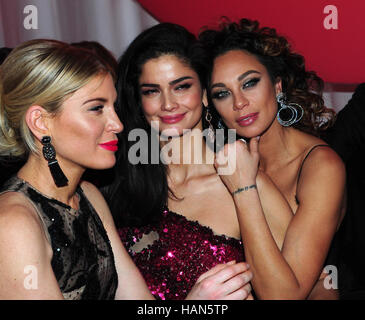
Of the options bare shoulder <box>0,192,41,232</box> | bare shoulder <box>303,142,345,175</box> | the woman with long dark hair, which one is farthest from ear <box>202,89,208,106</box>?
bare shoulder <box>0,192,41,232</box>

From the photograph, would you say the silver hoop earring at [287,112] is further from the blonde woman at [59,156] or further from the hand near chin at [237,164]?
the blonde woman at [59,156]

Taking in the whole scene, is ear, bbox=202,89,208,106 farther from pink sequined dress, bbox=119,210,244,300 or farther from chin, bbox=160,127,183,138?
pink sequined dress, bbox=119,210,244,300

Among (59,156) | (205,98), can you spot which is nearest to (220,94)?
(205,98)

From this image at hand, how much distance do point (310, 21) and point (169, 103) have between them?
0.65m

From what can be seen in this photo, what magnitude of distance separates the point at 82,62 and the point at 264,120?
887 mm

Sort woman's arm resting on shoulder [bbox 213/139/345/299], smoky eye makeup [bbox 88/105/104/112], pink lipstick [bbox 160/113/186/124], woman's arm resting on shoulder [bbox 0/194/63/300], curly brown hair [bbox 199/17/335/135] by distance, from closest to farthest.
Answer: woman's arm resting on shoulder [bbox 0/194/63/300], smoky eye makeup [bbox 88/105/104/112], woman's arm resting on shoulder [bbox 213/139/345/299], pink lipstick [bbox 160/113/186/124], curly brown hair [bbox 199/17/335/135]

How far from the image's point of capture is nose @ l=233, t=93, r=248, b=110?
6.93ft

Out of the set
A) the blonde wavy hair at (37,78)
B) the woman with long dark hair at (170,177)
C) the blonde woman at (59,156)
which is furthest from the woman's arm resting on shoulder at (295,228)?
the blonde wavy hair at (37,78)

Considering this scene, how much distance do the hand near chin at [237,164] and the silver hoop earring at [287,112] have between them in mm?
255

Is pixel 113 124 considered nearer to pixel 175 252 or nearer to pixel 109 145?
pixel 109 145

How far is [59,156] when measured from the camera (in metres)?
1.68

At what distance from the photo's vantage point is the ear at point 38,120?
1.57m

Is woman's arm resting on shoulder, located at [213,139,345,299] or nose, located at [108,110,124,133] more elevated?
nose, located at [108,110,124,133]
